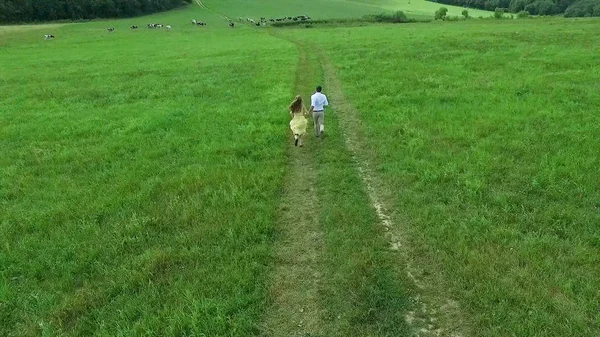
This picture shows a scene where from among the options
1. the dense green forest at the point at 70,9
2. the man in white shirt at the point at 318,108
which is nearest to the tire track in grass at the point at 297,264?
the man in white shirt at the point at 318,108

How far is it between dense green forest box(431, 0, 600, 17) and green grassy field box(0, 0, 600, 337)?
99907 millimetres

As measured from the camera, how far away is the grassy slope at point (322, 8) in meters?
115

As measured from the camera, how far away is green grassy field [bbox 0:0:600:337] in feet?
24.9

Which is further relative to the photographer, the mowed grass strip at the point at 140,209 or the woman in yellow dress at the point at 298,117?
the woman in yellow dress at the point at 298,117

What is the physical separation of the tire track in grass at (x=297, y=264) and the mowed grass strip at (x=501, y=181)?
2063 millimetres

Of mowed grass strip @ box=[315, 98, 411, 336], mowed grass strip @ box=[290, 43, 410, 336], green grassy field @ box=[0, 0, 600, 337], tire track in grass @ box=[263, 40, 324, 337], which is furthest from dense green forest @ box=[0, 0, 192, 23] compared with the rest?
mowed grass strip @ box=[315, 98, 411, 336]

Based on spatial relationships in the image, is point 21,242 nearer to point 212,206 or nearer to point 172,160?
point 212,206

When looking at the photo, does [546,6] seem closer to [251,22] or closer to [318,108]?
[251,22]

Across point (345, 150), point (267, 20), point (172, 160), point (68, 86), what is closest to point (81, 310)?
point (172, 160)

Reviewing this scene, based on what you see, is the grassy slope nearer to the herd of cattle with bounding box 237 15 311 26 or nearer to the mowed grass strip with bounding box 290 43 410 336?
the herd of cattle with bounding box 237 15 311 26

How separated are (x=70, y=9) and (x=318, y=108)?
345 feet

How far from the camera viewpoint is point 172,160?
15.0m

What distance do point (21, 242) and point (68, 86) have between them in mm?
23237

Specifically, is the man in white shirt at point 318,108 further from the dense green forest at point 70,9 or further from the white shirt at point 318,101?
the dense green forest at point 70,9
